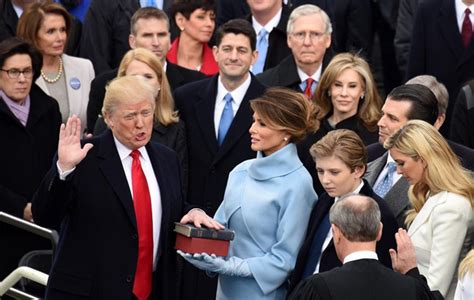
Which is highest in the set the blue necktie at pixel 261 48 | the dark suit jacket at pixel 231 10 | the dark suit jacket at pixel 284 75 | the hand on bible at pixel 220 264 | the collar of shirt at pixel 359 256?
the dark suit jacket at pixel 231 10

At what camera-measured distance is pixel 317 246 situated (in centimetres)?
837

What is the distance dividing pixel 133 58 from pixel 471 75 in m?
2.91

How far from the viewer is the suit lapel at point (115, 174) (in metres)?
8.41

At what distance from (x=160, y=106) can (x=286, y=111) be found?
197cm

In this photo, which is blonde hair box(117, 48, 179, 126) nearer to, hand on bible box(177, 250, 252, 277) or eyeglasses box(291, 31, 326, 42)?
eyeglasses box(291, 31, 326, 42)

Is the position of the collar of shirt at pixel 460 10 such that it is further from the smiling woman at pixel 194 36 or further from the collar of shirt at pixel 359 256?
the collar of shirt at pixel 359 256

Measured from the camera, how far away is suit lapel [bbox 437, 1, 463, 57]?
11.7 m

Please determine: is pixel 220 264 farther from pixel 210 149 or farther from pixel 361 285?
pixel 210 149

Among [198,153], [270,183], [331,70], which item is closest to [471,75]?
[331,70]

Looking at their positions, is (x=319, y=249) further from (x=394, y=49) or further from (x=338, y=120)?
(x=394, y=49)

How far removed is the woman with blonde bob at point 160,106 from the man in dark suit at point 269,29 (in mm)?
1692

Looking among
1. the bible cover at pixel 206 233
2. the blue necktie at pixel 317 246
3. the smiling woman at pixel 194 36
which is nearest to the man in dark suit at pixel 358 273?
the blue necktie at pixel 317 246

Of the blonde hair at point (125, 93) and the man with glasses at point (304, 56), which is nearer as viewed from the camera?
the blonde hair at point (125, 93)

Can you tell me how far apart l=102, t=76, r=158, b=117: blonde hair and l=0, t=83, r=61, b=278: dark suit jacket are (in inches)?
90.3
